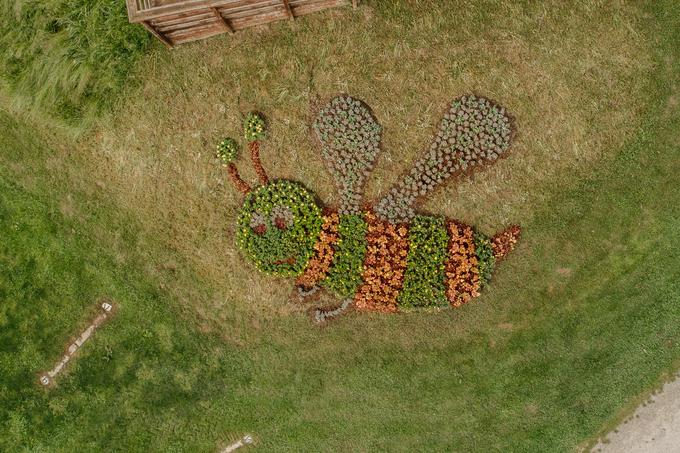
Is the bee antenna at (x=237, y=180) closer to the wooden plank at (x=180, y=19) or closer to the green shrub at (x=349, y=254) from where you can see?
the green shrub at (x=349, y=254)

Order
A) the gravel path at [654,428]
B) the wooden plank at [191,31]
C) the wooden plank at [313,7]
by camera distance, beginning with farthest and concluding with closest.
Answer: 1. the gravel path at [654,428]
2. the wooden plank at [313,7]
3. the wooden plank at [191,31]

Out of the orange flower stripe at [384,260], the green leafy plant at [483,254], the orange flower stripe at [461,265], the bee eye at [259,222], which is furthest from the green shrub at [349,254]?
the green leafy plant at [483,254]

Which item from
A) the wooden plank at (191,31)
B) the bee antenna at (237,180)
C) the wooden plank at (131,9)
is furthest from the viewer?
the bee antenna at (237,180)

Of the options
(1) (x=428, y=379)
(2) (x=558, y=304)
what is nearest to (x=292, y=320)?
(1) (x=428, y=379)

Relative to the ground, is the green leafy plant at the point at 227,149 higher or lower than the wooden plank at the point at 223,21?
lower

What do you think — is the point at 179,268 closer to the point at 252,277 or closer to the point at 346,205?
the point at 252,277

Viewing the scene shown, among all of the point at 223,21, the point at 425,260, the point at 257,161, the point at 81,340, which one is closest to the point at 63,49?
the point at 223,21
